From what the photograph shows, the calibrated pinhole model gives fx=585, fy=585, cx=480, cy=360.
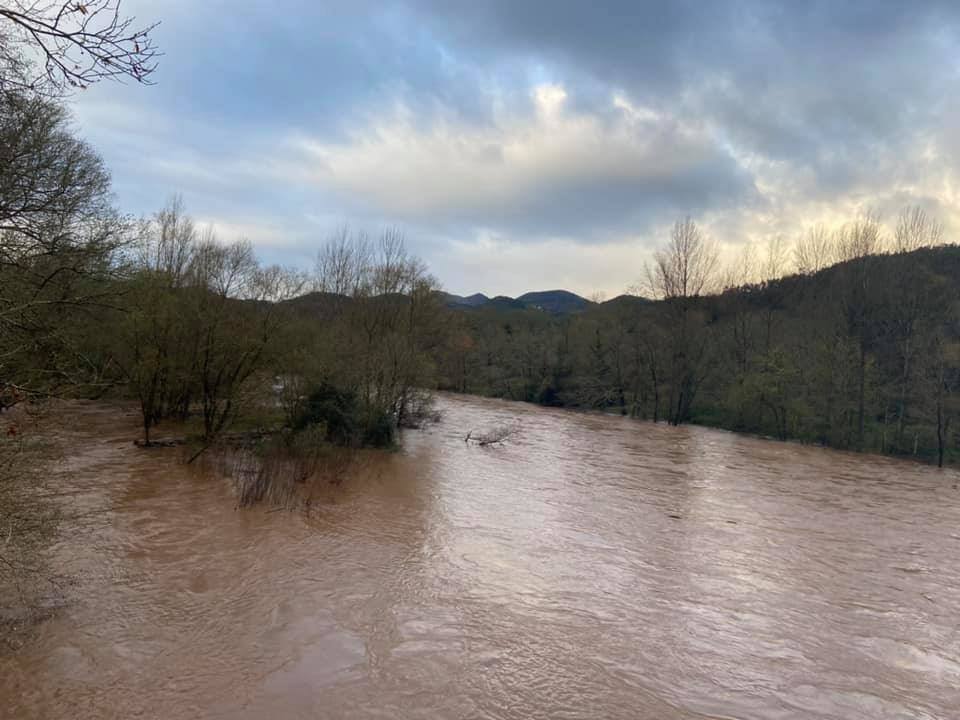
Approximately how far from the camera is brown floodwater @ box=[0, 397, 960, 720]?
522 cm

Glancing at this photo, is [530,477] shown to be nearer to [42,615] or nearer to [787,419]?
[42,615]

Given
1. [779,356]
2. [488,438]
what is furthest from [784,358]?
[488,438]

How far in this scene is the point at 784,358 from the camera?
103 ft

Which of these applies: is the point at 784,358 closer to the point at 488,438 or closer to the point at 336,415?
the point at 488,438

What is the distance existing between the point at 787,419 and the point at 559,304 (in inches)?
3069

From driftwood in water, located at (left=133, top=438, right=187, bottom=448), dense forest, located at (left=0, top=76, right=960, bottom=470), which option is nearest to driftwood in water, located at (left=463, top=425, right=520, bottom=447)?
dense forest, located at (left=0, top=76, right=960, bottom=470)

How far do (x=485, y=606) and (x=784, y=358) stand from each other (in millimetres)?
29269

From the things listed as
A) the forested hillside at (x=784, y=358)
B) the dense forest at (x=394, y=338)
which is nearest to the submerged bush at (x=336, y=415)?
the dense forest at (x=394, y=338)

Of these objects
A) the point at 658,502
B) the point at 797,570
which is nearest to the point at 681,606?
the point at 797,570

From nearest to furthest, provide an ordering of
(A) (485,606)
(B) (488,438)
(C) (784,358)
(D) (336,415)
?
1. (A) (485,606)
2. (D) (336,415)
3. (B) (488,438)
4. (C) (784,358)

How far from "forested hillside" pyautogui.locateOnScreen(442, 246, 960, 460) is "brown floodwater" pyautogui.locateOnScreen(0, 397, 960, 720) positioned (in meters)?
15.4

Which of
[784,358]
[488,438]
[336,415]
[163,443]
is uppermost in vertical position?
[784,358]

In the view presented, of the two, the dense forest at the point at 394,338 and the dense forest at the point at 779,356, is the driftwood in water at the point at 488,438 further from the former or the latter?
the dense forest at the point at 779,356

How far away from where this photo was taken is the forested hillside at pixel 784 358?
27656 millimetres
